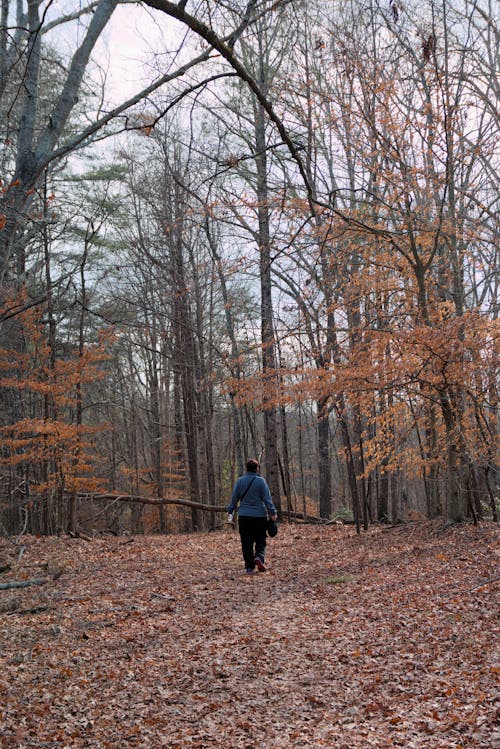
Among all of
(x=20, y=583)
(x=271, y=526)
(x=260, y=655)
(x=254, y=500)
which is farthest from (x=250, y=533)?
(x=260, y=655)

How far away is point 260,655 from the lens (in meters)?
5.20

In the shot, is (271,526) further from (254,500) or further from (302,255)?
(302,255)

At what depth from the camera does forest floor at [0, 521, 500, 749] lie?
375cm

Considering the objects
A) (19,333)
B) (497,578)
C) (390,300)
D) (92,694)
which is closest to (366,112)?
(390,300)

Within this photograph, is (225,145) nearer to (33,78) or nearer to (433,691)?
(33,78)

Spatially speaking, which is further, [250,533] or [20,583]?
[250,533]

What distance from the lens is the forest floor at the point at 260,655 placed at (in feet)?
12.3

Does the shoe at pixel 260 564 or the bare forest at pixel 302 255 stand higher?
the bare forest at pixel 302 255

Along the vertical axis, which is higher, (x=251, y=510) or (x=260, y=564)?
(x=251, y=510)

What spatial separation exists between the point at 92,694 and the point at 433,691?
238 cm

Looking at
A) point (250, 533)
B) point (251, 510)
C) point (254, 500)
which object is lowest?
point (250, 533)

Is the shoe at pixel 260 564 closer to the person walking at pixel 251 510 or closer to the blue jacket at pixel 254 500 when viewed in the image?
the person walking at pixel 251 510

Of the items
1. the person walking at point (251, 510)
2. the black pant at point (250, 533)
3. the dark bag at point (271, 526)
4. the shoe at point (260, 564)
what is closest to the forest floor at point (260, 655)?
the shoe at point (260, 564)

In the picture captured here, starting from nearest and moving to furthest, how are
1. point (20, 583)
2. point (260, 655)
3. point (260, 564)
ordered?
1. point (260, 655)
2. point (20, 583)
3. point (260, 564)
